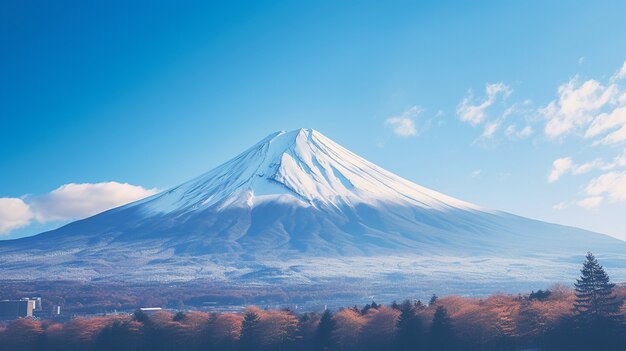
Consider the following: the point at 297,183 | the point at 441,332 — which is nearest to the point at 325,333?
the point at 441,332

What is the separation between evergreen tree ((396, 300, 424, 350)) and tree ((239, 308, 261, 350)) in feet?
34.3

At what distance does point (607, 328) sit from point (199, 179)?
473 ft

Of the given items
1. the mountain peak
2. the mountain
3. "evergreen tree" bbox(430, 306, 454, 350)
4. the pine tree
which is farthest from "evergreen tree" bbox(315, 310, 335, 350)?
the mountain peak

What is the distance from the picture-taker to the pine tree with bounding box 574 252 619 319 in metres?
40.6

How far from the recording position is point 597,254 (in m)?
124

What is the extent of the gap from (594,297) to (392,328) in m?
12.7

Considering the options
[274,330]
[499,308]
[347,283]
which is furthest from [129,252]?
[499,308]

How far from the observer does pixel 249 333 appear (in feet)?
159

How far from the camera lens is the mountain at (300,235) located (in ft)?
349

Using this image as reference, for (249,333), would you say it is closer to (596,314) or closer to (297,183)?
(596,314)

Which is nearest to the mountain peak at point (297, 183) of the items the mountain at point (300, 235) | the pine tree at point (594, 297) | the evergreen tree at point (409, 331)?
the mountain at point (300, 235)

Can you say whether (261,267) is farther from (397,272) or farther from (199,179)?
(199,179)

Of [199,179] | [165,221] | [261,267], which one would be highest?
[199,179]

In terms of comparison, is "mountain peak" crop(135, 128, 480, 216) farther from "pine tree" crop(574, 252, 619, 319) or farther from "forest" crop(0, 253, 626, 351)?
"pine tree" crop(574, 252, 619, 319)
